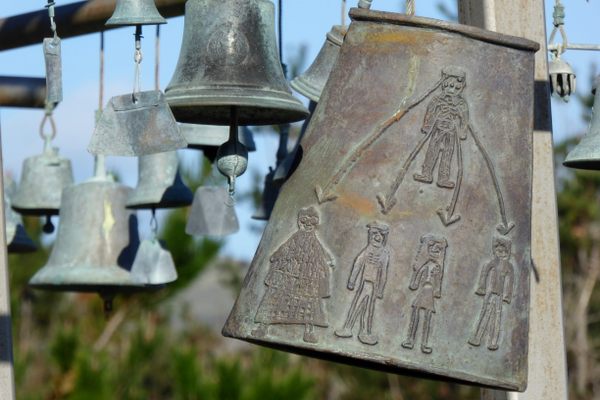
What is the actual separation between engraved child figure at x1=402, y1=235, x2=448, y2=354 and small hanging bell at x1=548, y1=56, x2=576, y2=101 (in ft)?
2.92

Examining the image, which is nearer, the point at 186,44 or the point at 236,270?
the point at 186,44

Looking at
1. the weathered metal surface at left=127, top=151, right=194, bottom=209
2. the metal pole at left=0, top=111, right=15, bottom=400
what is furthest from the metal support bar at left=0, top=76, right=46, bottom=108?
the metal pole at left=0, top=111, right=15, bottom=400

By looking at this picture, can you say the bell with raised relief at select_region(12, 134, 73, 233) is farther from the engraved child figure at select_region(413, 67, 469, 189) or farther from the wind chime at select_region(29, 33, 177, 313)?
the engraved child figure at select_region(413, 67, 469, 189)

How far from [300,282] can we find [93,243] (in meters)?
2.14

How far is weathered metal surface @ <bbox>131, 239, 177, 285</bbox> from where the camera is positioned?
4.82 metres

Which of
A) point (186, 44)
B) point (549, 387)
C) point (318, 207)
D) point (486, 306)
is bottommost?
point (549, 387)

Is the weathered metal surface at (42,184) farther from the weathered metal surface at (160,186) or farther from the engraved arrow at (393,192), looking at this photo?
the engraved arrow at (393,192)

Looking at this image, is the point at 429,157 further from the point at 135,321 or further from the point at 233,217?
the point at 135,321

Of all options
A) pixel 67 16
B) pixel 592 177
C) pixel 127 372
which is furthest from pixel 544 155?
pixel 592 177

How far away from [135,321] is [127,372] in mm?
1632

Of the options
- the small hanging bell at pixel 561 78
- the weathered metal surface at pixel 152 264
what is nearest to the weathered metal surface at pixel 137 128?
the small hanging bell at pixel 561 78

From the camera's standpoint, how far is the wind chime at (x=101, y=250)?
4.84 m

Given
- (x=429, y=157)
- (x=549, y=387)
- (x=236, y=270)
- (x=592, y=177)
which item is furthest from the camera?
(x=236, y=270)

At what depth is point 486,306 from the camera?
2912mm
